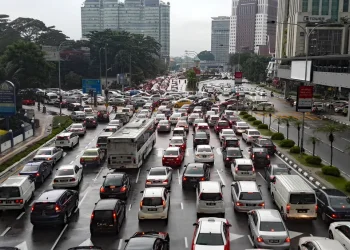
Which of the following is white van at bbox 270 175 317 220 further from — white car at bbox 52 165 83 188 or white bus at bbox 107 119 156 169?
white car at bbox 52 165 83 188

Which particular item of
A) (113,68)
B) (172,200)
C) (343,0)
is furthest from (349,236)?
(113,68)

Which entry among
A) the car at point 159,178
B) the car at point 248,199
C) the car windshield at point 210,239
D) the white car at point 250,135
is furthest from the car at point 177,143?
the car windshield at point 210,239

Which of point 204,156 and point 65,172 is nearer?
point 65,172

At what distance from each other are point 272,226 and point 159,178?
30.8ft

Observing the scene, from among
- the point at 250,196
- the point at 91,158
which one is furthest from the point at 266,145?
the point at 250,196

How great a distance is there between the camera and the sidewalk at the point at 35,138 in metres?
34.9

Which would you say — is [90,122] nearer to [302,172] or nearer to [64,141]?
[64,141]

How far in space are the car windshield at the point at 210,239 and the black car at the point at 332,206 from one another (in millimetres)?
6564

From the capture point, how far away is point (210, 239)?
1559cm

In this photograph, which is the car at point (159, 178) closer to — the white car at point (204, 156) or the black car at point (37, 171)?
the white car at point (204, 156)

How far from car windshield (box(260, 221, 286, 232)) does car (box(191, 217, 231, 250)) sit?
153 cm

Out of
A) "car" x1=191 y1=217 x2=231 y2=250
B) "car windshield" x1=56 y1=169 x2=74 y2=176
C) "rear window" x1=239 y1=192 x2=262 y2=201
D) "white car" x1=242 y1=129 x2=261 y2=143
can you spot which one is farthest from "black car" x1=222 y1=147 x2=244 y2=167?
"car" x1=191 y1=217 x2=231 y2=250

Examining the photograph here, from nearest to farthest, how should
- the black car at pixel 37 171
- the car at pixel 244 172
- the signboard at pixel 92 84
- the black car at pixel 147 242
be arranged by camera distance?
the black car at pixel 147 242 < the car at pixel 244 172 < the black car at pixel 37 171 < the signboard at pixel 92 84

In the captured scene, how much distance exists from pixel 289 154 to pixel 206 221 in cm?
1977
